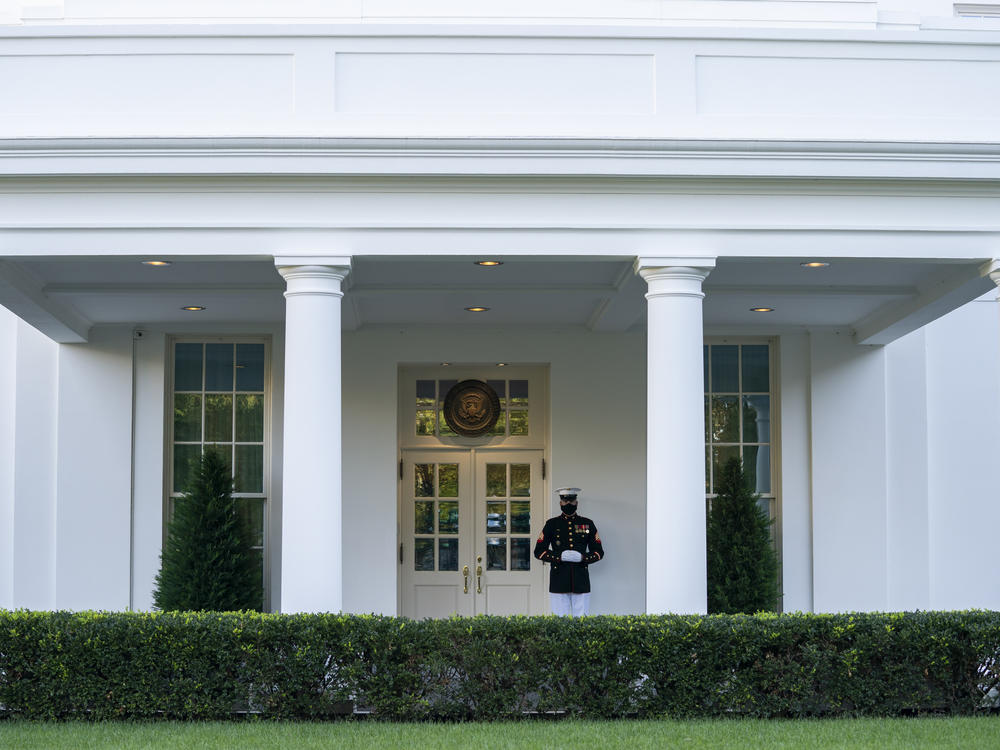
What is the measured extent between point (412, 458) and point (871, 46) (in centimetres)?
714

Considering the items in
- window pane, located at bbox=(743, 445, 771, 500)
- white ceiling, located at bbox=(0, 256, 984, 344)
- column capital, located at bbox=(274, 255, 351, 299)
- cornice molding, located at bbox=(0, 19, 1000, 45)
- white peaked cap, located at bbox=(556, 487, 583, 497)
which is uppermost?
cornice molding, located at bbox=(0, 19, 1000, 45)

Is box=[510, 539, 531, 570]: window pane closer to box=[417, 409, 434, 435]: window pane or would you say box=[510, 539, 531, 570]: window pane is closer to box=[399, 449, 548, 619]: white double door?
box=[399, 449, 548, 619]: white double door

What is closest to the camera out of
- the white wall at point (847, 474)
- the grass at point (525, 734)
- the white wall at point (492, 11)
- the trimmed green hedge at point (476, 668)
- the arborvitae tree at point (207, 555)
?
the grass at point (525, 734)

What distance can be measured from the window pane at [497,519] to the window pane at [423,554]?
73 cm

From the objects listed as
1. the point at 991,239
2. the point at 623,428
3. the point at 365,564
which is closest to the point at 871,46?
the point at 991,239

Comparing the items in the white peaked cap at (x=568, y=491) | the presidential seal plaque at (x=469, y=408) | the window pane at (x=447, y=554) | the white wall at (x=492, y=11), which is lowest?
the window pane at (x=447, y=554)

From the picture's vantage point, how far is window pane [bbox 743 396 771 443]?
13.3 metres

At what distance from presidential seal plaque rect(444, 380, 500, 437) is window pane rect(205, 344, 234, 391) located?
264 cm

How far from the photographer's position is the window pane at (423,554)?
1338 cm

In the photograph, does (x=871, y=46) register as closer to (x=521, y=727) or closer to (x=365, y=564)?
(x=521, y=727)

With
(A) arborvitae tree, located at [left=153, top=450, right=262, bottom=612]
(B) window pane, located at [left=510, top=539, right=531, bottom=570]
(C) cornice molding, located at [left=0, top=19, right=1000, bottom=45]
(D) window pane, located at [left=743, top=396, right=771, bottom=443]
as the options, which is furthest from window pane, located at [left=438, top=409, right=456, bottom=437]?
(C) cornice molding, located at [left=0, top=19, right=1000, bottom=45]

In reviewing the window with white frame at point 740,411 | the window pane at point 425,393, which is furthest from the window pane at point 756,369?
the window pane at point 425,393

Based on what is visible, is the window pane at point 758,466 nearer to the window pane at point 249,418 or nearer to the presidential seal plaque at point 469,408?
the presidential seal plaque at point 469,408

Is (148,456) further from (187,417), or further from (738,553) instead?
(738,553)
